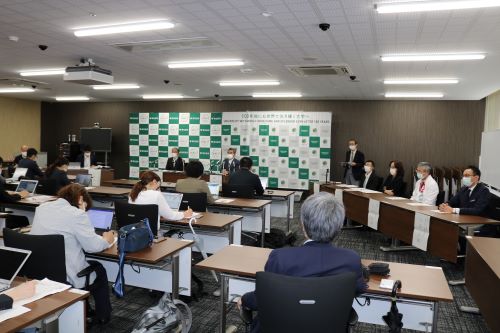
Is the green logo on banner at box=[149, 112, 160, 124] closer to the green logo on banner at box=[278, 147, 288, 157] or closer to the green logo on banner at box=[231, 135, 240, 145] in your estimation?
the green logo on banner at box=[231, 135, 240, 145]

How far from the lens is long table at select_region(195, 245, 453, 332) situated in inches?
91.8

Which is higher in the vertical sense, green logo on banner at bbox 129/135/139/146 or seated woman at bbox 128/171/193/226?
green logo on banner at bbox 129/135/139/146

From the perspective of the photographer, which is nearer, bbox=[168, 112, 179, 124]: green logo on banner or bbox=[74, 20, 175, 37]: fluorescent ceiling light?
bbox=[74, 20, 175, 37]: fluorescent ceiling light

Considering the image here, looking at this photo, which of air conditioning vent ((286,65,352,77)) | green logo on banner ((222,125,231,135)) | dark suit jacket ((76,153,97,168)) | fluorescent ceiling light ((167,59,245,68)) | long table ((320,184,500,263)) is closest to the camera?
long table ((320,184,500,263))

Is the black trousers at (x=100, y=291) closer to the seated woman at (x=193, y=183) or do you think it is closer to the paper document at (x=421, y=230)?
the seated woman at (x=193, y=183)

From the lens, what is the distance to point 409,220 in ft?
17.7

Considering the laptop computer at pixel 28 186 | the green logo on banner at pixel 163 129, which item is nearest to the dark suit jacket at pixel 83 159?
the green logo on banner at pixel 163 129

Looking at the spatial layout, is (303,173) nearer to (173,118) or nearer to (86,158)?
(173,118)

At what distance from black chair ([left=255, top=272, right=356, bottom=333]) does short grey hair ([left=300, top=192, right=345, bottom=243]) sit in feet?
0.93

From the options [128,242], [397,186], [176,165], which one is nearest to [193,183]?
[128,242]

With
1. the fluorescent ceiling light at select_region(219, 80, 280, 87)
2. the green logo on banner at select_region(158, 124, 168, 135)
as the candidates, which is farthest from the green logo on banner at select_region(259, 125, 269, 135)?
the green logo on banner at select_region(158, 124, 168, 135)

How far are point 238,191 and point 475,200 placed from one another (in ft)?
10.5

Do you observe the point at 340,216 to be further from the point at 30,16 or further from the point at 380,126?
the point at 380,126

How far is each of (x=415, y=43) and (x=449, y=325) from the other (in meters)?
3.44
